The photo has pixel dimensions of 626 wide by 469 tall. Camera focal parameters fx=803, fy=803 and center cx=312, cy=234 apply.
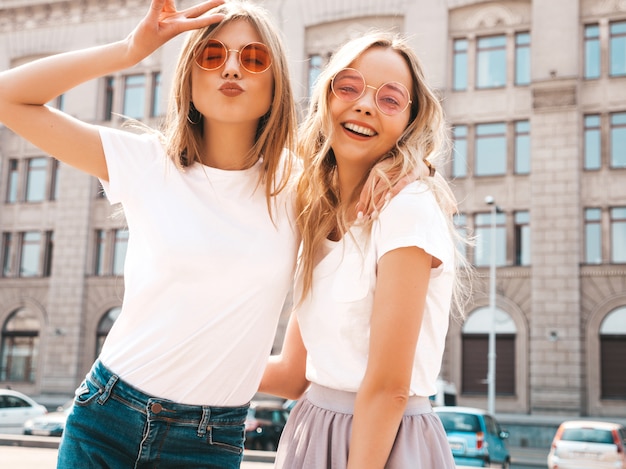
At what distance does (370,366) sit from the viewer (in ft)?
7.17

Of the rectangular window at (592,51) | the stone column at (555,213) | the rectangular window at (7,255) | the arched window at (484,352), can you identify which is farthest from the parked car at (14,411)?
the rectangular window at (592,51)

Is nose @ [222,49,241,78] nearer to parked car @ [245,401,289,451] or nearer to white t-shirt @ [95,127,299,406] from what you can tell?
white t-shirt @ [95,127,299,406]

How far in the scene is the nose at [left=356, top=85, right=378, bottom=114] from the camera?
251cm

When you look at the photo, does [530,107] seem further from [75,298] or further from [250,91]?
[250,91]

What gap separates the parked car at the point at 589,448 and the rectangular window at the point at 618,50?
17.3 metres

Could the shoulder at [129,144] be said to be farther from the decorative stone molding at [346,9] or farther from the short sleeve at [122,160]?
the decorative stone molding at [346,9]

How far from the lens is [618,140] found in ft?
99.2

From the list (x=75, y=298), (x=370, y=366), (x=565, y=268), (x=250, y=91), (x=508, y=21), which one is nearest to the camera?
(x=370, y=366)

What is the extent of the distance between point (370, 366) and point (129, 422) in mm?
757

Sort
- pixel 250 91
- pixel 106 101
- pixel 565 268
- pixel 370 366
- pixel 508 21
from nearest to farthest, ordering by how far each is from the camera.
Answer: pixel 370 366, pixel 250 91, pixel 565 268, pixel 508 21, pixel 106 101

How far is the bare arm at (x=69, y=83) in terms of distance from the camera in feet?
7.99

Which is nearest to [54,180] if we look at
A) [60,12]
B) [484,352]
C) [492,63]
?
[60,12]

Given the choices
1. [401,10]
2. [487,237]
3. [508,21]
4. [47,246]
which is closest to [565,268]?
[487,237]

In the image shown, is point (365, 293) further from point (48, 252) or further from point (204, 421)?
point (48, 252)
